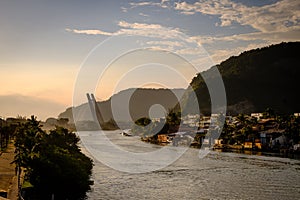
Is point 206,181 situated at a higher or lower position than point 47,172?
lower

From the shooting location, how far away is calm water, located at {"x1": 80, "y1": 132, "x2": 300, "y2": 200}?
42.2 meters

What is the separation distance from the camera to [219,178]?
5331cm

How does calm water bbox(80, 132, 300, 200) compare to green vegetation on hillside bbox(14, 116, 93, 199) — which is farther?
calm water bbox(80, 132, 300, 200)

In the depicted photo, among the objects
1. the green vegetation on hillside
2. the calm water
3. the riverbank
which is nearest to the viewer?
the riverbank

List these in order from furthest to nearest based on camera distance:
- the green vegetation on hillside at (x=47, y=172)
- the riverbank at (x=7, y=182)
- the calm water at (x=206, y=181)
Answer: the calm water at (x=206, y=181), the green vegetation on hillside at (x=47, y=172), the riverbank at (x=7, y=182)

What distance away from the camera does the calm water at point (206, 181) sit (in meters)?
42.2

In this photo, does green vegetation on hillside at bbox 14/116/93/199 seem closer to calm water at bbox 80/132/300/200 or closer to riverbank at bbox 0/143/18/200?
riverbank at bbox 0/143/18/200

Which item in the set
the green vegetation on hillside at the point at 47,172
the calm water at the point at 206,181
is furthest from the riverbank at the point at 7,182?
the calm water at the point at 206,181

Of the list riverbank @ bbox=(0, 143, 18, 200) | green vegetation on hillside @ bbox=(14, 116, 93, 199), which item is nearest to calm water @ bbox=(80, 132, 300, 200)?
green vegetation on hillside @ bbox=(14, 116, 93, 199)

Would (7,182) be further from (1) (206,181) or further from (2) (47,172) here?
(1) (206,181)

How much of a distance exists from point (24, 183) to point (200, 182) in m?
21.5

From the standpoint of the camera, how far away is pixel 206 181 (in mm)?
50969

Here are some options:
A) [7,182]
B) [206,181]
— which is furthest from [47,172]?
[206,181]

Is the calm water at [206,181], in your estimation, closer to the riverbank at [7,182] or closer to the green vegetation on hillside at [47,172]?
the green vegetation on hillside at [47,172]
